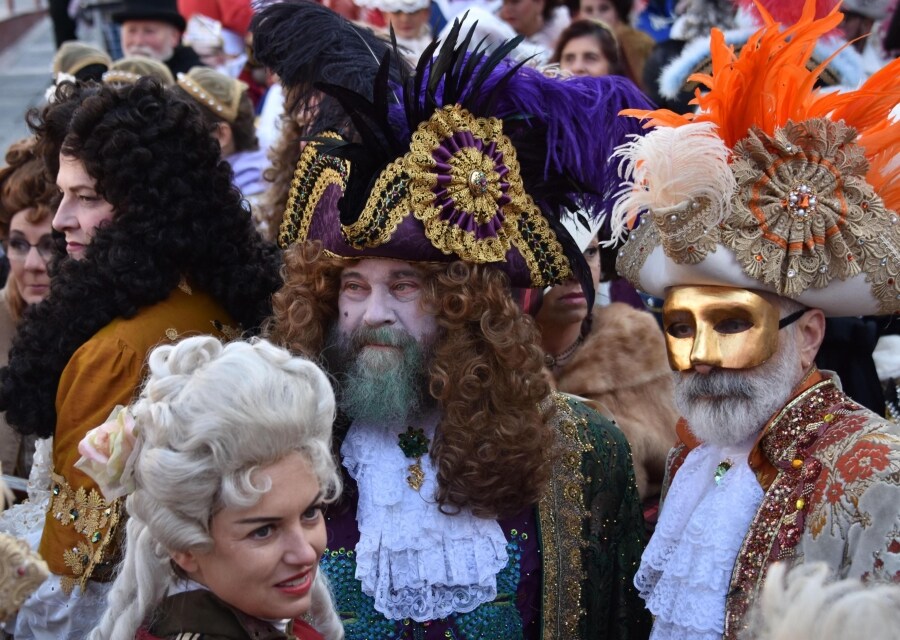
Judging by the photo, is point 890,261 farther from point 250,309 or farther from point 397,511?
point 250,309

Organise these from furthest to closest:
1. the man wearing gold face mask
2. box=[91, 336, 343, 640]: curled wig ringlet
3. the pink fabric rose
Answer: the man wearing gold face mask < the pink fabric rose < box=[91, 336, 343, 640]: curled wig ringlet

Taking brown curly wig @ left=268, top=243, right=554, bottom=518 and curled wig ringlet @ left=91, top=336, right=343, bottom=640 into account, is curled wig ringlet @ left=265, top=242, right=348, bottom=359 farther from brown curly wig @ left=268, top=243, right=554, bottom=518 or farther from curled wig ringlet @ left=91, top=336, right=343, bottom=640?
curled wig ringlet @ left=91, top=336, right=343, bottom=640

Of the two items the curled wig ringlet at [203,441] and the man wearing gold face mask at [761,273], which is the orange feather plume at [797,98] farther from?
the curled wig ringlet at [203,441]

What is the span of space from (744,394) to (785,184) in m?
0.61

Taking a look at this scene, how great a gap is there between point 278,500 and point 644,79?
573cm

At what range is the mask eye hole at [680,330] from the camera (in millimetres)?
3518

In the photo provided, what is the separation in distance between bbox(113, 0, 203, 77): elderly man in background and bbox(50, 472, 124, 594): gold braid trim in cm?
581

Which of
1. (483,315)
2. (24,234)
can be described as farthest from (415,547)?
(24,234)

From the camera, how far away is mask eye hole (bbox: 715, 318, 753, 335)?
11.3ft

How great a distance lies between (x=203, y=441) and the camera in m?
2.58

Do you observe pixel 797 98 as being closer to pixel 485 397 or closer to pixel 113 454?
pixel 485 397

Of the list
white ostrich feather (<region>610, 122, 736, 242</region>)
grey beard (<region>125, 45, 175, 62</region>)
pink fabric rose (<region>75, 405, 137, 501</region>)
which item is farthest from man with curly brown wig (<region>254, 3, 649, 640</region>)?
grey beard (<region>125, 45, 175, 62</region>)

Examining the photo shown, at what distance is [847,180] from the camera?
342 centimetres

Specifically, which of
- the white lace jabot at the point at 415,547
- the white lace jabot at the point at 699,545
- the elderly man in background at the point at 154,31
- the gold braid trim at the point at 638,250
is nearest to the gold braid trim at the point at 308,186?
the white lace jabot at the point at 415,547
